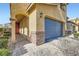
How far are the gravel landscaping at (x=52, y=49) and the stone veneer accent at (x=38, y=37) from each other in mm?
98

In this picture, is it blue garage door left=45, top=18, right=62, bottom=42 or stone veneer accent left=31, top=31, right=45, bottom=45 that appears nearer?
stone veneer accent left=31, top=31, right=45, bottom=45

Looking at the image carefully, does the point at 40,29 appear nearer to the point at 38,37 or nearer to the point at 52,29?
the point at 38,37

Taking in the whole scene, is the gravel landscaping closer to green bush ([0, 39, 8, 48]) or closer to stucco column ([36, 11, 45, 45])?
stucco column ([36, 11, 45, 45])

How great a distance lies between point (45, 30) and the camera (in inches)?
190

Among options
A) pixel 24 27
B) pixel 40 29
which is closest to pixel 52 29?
pixel 40 29

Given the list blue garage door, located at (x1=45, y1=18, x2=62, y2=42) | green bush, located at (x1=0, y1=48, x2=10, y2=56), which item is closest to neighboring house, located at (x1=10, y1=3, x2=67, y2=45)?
blue garage door, located at (x1=45, y1=18, x2=62, y2=42)

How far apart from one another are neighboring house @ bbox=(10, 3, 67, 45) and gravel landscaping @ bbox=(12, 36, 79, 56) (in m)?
0.15

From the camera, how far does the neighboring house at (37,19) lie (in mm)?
4699

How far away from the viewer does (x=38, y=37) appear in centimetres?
472

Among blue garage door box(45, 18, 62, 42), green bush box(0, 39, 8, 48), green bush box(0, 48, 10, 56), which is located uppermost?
blue garage door box(45, 18, 62, 42)

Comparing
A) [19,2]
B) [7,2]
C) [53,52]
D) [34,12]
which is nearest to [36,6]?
[34,12]

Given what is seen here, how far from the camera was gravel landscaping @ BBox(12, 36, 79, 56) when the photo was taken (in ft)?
15.4

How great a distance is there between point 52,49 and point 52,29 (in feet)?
1.86

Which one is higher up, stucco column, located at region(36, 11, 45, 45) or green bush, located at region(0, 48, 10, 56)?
stucco column, located at region(36, 11, 45, 45)
